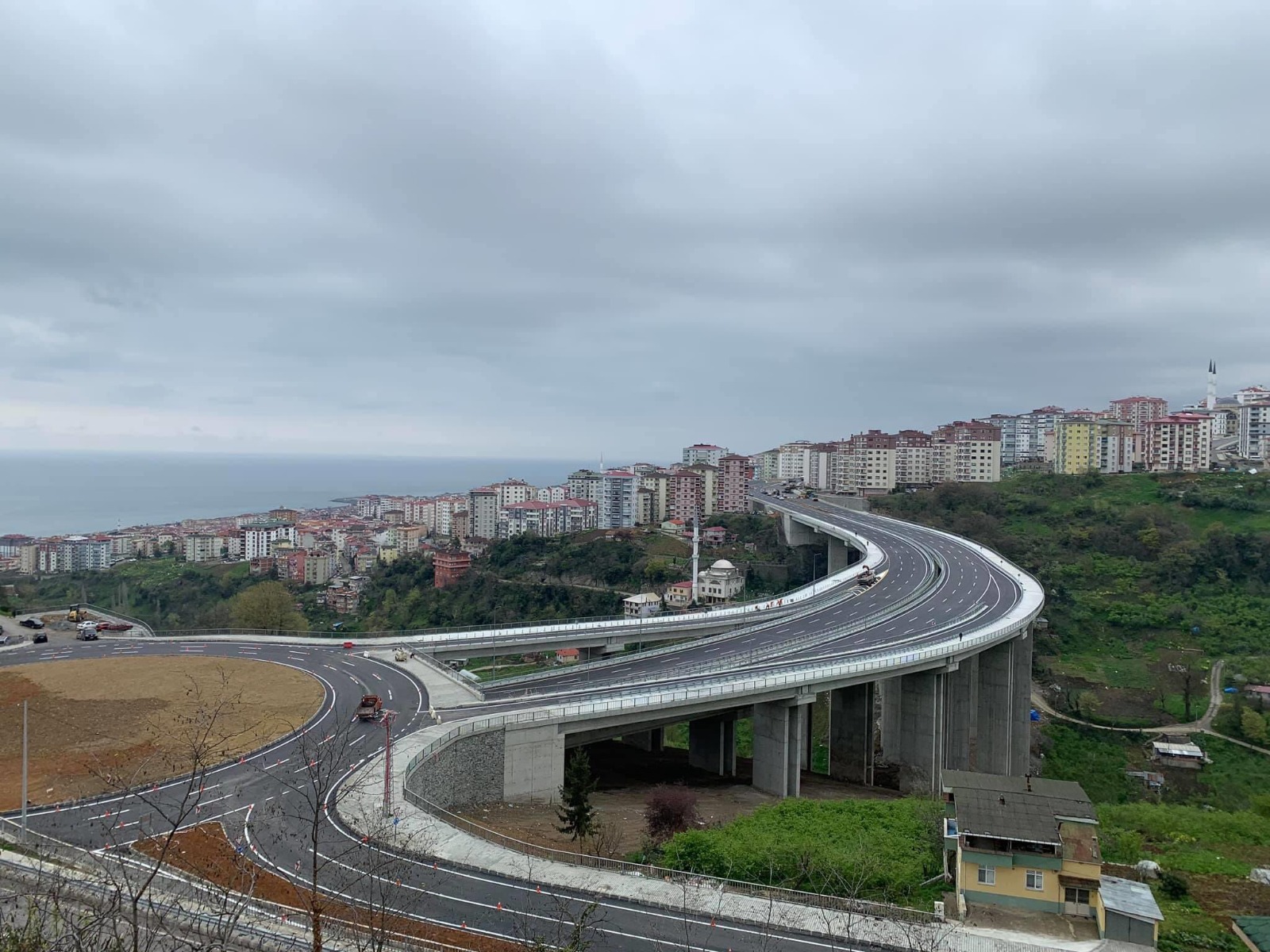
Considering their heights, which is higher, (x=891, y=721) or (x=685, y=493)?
(x=685, y=493)

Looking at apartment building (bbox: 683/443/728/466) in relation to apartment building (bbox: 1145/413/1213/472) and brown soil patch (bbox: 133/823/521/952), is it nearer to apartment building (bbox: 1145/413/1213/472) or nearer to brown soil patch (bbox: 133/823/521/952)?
apartment building (bbox: 1145/413/1213/472)

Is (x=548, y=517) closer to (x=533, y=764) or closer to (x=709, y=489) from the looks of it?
(x=709, y=489)

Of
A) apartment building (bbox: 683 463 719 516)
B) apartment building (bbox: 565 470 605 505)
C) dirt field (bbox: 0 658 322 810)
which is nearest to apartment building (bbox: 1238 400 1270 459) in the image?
apartment building (bbox: 683 463 719 516)

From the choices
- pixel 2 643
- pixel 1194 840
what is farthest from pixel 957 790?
pixel 2 643

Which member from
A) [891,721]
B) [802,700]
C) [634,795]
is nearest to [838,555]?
[891,721]

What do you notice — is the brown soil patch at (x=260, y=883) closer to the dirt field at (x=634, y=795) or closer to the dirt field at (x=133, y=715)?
the dirt field at (x=133, y=715)
